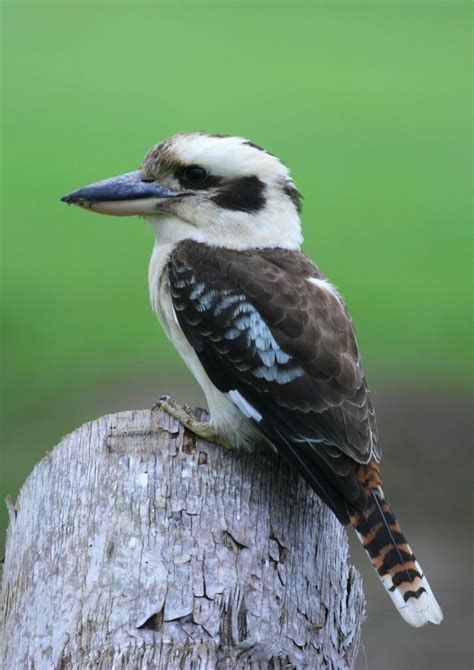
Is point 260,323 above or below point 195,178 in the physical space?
below

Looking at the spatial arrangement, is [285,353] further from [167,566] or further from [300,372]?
[167,566]

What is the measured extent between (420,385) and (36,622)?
15.7 feet

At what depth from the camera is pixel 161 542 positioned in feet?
9.09

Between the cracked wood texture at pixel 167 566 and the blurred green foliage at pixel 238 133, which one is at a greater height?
the blurred green foliage at pixel 238 133

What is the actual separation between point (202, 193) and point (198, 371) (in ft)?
1.78

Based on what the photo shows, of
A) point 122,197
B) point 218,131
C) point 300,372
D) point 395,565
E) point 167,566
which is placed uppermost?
point 218,131

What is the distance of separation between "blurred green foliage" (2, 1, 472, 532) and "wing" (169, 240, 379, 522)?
3.30 meters

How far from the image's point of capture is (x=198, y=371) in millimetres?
3684

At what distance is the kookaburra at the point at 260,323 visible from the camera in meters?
3.23

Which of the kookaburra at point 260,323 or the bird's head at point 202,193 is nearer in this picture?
the kookaburra at point 260,323

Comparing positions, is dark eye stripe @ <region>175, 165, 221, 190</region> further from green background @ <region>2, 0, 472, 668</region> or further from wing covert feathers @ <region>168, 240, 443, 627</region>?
green background @ <region>2, 0, 472, 668</region>

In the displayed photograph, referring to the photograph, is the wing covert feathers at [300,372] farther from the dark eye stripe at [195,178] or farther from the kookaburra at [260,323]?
the dark eye stripe at [195,178]

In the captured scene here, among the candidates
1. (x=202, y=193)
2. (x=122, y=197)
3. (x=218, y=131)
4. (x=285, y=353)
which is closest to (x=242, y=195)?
(x=202, y=193)

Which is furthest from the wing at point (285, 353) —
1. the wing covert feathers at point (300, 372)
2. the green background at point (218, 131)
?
the green background at point (218, 131)
